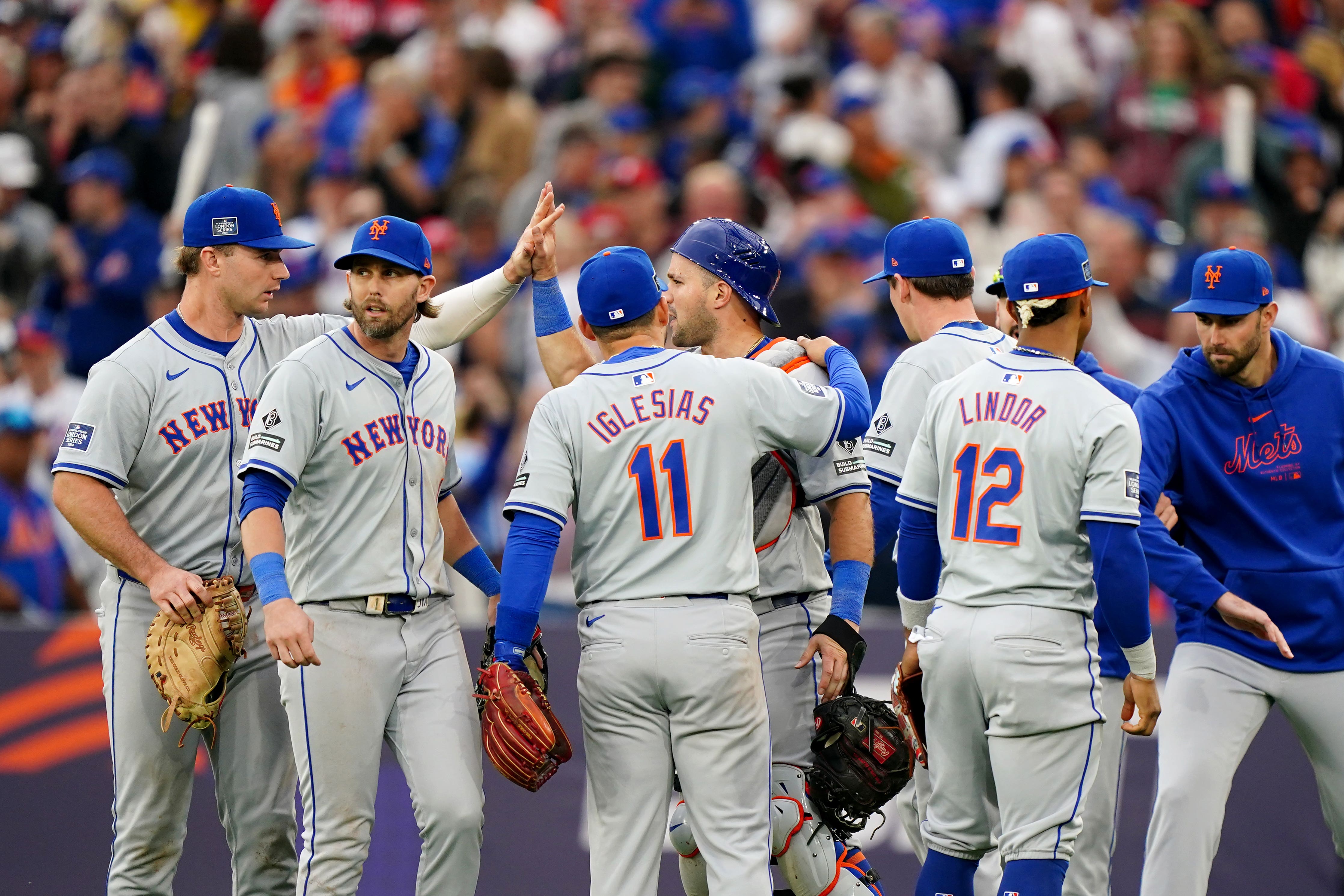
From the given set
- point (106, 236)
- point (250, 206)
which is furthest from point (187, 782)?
point (106, 236)

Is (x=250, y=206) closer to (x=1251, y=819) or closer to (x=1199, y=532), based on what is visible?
(x=1199, y=532)

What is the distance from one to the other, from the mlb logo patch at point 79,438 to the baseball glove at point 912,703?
2.96m

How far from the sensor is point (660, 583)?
4836mm

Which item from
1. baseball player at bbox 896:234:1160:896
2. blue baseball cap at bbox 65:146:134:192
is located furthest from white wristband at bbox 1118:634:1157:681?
blue baseball cap at bbox 65:146:134:192

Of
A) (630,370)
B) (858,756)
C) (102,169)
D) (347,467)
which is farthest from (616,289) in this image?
(102,169)

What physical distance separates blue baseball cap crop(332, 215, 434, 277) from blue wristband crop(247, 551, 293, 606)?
102 centimetres

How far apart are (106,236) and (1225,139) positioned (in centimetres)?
878

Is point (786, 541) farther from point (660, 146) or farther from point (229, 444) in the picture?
point (660, 146)

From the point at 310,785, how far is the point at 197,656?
0.57 metres

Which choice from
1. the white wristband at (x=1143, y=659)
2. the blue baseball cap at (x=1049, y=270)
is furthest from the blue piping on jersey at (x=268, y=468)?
the white wristband at (x=1143, y=659)

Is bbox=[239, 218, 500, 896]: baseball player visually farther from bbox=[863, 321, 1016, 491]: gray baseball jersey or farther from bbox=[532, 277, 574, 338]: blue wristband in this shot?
bbox=[863, 321, 1016, 491]: gray baseball jersey

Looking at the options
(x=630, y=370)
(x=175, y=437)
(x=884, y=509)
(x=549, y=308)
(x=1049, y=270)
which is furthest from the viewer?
(x=884, y=509)

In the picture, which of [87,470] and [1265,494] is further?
[1265,494]

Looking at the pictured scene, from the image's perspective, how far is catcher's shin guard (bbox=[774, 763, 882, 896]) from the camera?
5.18 m
